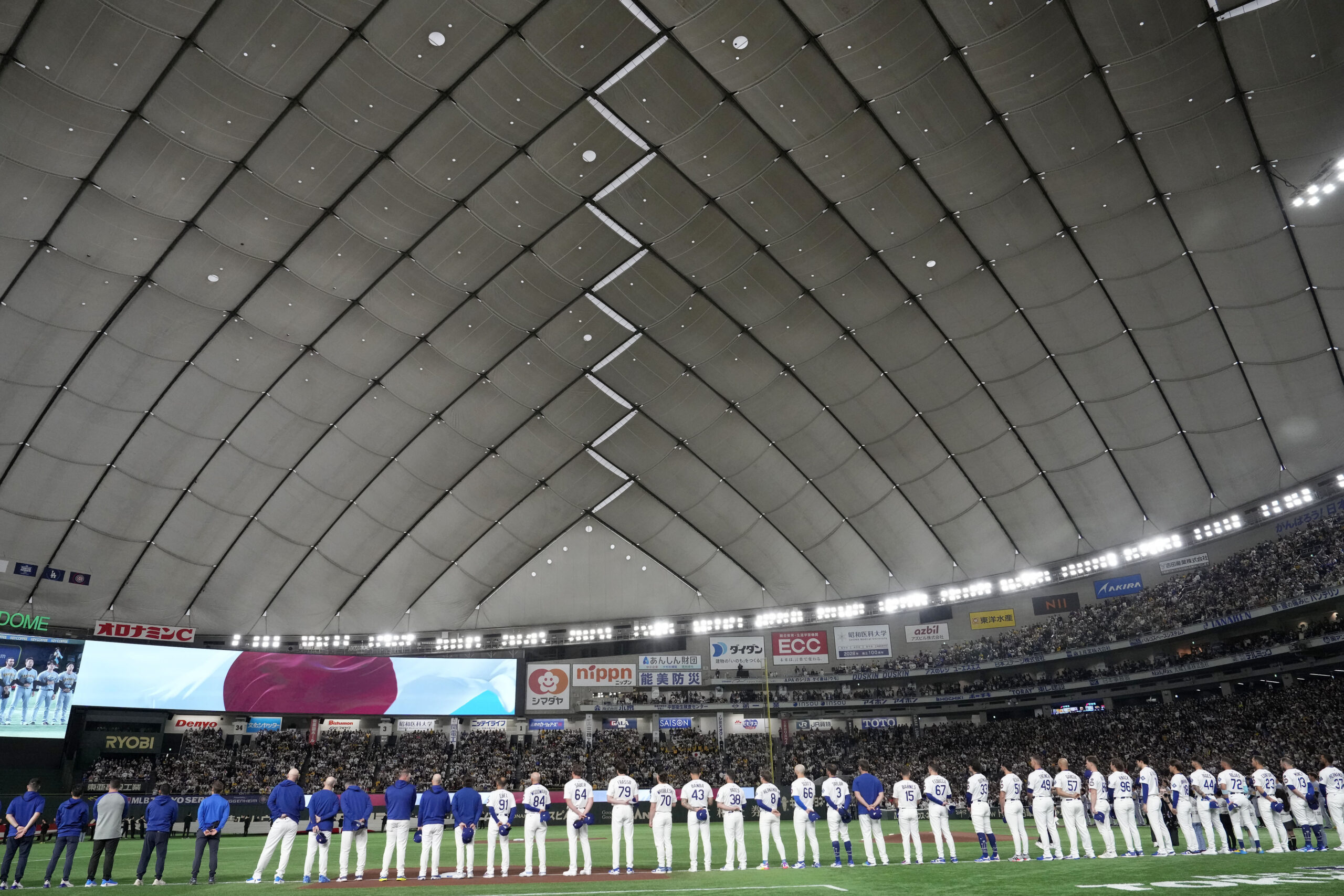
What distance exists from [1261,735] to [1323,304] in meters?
20.6

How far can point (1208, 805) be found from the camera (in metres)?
15.9

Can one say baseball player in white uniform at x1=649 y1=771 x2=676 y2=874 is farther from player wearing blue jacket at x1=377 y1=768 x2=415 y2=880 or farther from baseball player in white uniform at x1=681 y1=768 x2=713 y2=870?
player wearing blue jacket at x1=377 y1=768 x2=415 y2=880

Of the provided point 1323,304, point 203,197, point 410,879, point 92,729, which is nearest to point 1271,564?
point 1323,304

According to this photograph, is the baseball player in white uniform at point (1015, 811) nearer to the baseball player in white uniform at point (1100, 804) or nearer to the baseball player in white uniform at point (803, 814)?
the baseball player in white uniform at point (1100, 804)

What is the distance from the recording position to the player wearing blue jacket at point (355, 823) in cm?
1523

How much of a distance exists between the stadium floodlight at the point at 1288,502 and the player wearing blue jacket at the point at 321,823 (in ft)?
147

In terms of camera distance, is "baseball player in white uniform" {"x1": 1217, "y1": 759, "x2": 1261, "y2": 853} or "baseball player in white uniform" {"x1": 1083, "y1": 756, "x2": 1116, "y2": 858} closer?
"baseball player in white uniform" {"x1": 1083, "y1": 756, "x2": 1116, "y2": 858}

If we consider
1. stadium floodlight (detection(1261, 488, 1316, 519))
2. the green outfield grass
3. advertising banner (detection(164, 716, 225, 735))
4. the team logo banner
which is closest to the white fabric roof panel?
the team logo banner

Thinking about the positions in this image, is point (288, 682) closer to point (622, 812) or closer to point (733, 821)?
point (622, 812)

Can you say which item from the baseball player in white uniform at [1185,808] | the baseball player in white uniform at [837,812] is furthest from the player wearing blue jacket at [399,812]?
the baseball player in white uniform at [1185,808]

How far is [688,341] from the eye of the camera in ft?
122

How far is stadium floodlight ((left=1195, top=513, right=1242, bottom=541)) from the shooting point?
135 ft

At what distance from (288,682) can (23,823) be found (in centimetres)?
3371

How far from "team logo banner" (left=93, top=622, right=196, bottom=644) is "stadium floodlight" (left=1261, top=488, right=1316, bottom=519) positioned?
58605 millimetres
